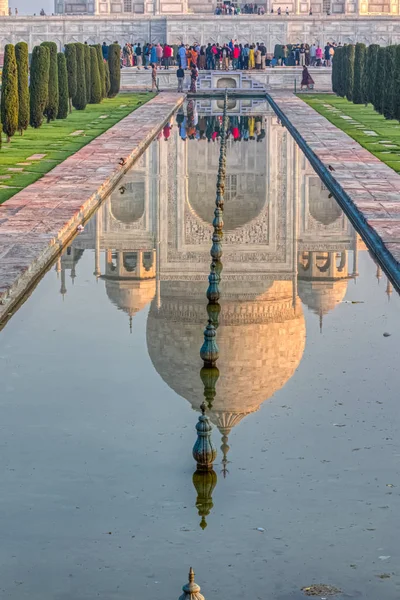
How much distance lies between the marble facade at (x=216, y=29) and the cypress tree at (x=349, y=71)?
2045 centimetres

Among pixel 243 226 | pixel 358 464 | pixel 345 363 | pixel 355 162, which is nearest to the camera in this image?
pixel 358 464

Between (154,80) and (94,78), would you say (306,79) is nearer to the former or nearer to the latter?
(154,80)

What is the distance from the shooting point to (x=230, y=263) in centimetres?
1217

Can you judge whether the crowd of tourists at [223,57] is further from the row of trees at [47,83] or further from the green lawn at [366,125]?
the row of trees at [47,83]

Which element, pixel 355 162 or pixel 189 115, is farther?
pixel 189 115

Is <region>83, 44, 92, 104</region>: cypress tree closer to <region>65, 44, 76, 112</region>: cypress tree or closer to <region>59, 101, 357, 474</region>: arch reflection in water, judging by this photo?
<region>65, 44, 76, 112</region>: cypress tree

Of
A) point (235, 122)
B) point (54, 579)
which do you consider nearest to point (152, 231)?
point (54, 579)

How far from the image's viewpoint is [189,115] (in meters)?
32.3

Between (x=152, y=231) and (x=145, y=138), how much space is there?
9931mm

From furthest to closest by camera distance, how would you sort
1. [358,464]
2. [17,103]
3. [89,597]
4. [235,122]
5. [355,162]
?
[235,122], [17,103], [355,162], [358,464], [89,597]

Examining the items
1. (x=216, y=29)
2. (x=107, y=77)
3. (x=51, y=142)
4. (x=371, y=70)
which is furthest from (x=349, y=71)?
(x=216, y=29)

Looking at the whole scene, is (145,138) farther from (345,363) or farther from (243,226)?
(345,363)

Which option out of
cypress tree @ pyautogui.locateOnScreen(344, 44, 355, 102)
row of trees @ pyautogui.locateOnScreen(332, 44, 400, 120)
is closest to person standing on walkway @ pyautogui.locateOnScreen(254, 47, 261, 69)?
row of trees @ pyautogui.locateOnScreen(332, 44, 400, 120)

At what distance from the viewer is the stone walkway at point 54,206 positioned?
10848 millimetres
